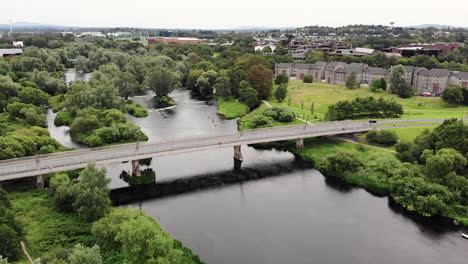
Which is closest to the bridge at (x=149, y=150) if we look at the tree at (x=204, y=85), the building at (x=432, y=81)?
the tree at (x=204, y=85)

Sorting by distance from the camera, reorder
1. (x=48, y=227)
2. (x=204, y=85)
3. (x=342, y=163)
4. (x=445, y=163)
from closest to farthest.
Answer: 1. (x=48, y=227)
2. (x=445, y=163)
3. (x=342, y=163)
4. (x=204, y=85)

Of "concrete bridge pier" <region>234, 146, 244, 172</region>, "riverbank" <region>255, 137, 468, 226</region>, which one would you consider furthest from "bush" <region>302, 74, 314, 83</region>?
"concrete bridge pier" <region>234, 146, 244, 172</region>

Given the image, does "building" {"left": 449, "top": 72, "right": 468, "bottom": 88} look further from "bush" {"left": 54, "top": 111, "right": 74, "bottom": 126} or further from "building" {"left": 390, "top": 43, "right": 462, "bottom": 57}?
"bush" {"left": 54, "top": 111, "right": 74, "bottom": 126}

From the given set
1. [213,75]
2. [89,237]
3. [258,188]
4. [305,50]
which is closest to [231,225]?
[258,188]

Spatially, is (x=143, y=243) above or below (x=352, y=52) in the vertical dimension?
below

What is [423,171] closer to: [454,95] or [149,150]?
[149,150]

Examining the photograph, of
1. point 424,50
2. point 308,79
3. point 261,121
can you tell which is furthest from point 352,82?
point 424,50
